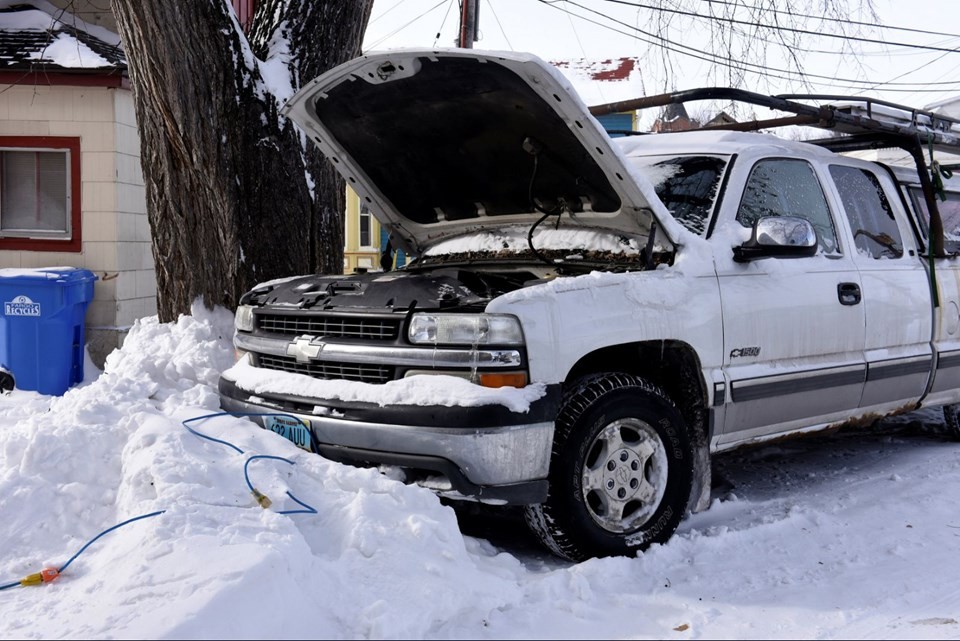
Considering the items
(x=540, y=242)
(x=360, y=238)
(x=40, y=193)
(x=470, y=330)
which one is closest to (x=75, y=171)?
(x=40, y=193)

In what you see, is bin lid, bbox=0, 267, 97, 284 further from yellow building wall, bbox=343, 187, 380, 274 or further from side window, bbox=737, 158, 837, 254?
yellow building wall, bbox=343, 187, 380, 274

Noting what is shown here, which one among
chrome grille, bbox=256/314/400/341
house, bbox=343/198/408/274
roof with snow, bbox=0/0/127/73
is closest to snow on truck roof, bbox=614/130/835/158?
chrome grille, bbox=256/314/400/341

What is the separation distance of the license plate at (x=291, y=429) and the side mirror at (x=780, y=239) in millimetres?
2271

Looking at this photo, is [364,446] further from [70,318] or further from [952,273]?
[70,318]

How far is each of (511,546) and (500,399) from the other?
0.98 meters

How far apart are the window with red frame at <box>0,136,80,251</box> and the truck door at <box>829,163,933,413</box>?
7992mm

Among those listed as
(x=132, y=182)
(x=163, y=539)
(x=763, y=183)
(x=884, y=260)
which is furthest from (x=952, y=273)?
(x=132, y=182)

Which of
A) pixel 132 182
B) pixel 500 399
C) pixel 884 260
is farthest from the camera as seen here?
pixel 132 182

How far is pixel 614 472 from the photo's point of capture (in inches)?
154

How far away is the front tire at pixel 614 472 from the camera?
370 centimetres

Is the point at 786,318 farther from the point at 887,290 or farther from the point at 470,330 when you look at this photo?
the point at 470,330

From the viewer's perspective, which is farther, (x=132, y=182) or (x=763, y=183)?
(x=132, y=182)

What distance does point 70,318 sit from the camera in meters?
8.59

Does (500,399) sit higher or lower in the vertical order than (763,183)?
lower
